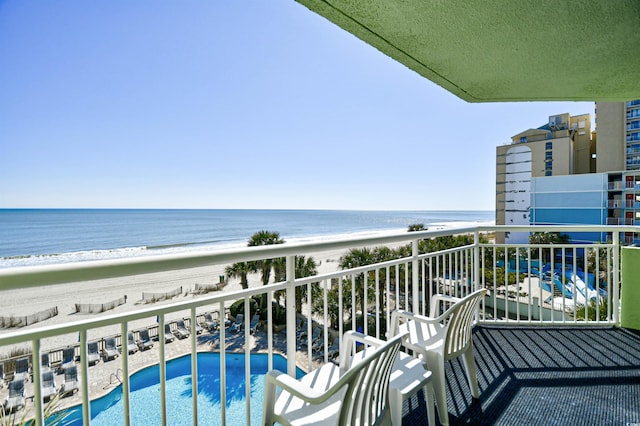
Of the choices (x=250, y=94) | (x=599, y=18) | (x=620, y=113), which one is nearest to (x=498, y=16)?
(x=599, y=18)

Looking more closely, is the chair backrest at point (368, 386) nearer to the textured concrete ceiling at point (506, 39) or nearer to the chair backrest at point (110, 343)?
the textured concrete ceiling at point (506, 39)

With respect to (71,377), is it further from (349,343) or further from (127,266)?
(127,266)

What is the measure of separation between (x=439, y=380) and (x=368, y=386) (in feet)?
3.07

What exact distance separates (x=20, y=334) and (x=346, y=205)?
49.3 metres

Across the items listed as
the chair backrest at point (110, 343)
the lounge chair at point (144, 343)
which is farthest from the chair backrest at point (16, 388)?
the chair backrest at point (110, 343)

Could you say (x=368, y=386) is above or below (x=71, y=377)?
above

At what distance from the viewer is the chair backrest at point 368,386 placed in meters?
1.01

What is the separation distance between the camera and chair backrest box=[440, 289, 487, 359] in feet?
5.79

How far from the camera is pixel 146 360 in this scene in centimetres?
1033

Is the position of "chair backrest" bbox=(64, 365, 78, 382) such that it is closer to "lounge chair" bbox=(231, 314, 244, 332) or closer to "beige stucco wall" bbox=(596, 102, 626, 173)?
"lounge chair" bbox=(231, 314, 244, 332)

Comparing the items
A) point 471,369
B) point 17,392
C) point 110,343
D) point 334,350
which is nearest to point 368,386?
point 471,369

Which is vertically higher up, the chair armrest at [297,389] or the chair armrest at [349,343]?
the chair armrest at [297,389]

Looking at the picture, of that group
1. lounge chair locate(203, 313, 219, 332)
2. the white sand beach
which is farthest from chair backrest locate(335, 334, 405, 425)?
the white sand beach

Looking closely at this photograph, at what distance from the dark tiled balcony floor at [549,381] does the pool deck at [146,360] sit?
5216 mm
